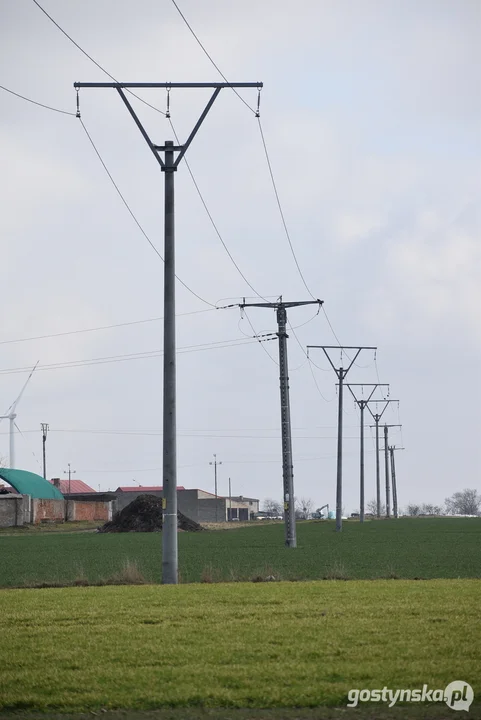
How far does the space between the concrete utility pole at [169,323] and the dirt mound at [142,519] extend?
70162 mm

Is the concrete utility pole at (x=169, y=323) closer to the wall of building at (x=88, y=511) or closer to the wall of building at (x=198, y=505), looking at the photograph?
the wall of building at (x=88, y=511)

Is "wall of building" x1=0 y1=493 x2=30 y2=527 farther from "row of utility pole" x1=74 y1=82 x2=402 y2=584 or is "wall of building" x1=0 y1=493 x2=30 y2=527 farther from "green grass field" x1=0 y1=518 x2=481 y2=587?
"row of utility pole" x1=74 y1=82 x2=402 y2=584

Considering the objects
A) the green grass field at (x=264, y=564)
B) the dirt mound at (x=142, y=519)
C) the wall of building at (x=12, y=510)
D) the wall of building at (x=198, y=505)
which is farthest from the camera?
the wall of building at (x=198, y=505)

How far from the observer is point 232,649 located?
11180mm

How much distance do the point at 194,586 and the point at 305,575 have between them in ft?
18.8

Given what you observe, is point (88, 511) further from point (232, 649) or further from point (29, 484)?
point (232, 649)

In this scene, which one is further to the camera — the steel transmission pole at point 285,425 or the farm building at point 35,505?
the farm building at point 35,505

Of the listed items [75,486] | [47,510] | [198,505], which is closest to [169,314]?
[47,510]

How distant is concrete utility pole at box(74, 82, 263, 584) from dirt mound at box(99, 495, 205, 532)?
70162mm

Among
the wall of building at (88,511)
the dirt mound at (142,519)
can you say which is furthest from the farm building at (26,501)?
the dirt mound at (142,519)

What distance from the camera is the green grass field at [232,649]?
9281 millimetres

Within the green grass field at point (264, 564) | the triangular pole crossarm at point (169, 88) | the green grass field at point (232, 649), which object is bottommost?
the green grass field at point (264, 564)

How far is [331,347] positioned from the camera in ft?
213

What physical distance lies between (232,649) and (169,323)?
13.4 metres
